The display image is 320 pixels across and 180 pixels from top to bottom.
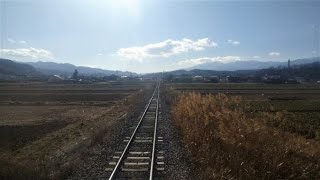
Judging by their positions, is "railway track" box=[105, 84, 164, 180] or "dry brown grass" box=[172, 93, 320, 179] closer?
"dry brown grass" box=[172, 93, 320, 179]

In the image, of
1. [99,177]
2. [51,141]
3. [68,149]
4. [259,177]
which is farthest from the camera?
[51,141]

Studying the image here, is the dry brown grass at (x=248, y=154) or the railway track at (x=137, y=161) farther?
the railway track at (x=137, y=161)

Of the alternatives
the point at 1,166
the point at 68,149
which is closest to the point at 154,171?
the point at 1,166

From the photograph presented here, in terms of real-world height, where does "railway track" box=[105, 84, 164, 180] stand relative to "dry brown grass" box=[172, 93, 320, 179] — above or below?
below

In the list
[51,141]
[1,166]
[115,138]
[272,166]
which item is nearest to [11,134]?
[51,141]

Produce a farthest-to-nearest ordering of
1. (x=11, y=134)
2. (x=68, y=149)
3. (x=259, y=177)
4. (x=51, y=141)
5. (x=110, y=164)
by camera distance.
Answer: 1. (x=11, y=134)
2. (x=51, y=141)
3. (x=68, y=149)
4. (x=110, y=164)
5. (x=259, y=177)

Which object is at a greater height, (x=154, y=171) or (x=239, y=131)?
(x=239, y=131)

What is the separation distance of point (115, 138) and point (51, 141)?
3.07 metres

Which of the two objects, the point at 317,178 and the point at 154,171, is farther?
Result: the point at 154,171

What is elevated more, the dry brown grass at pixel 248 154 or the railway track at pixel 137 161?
the dry brown grass at pixel 248 154

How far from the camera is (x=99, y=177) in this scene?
11.5 meters

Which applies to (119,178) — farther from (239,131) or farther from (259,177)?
(239,131)

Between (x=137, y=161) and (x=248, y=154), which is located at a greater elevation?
(x=248, y=154)

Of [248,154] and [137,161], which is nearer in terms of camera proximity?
[248,154]
